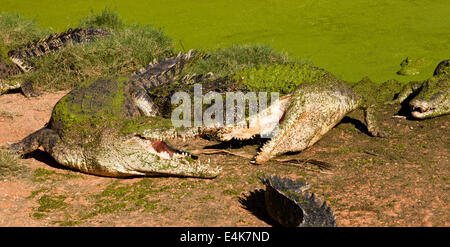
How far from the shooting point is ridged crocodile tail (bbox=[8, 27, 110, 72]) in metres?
7.63

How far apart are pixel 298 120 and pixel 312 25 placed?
4.42 m

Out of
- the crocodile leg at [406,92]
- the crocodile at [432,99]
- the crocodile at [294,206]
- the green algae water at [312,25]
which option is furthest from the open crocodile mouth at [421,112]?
the crocodile at [294,206]

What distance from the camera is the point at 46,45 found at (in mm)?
7766

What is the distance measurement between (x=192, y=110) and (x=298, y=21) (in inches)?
174

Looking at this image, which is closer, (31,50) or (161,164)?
(161,164)

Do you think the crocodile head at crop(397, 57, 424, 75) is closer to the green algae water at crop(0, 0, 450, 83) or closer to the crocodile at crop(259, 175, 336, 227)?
the green algae water at crop(0, 0, 450, 83)

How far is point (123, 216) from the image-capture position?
3.60m

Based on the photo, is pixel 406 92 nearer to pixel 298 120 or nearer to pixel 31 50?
pixel 298 120

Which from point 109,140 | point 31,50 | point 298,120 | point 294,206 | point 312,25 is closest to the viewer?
point 294,206

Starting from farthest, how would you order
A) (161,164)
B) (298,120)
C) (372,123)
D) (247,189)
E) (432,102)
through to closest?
(432,102) < (372,123) < (298,120) < (161,164) < (247,189)

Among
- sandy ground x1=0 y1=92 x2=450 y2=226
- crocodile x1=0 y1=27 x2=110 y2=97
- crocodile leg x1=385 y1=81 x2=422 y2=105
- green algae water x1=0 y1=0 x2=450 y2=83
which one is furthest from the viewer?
crocodile x1=0 y1=27 x2=110 y2=97

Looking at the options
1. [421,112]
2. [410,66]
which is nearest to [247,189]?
[421,112]

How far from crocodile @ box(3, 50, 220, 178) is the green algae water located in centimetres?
322

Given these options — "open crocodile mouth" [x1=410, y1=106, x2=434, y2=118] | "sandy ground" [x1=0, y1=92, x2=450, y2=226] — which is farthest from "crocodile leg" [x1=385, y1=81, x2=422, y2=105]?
"sandy ground" [x1=0, y1=92, x2=450, y2=226]
